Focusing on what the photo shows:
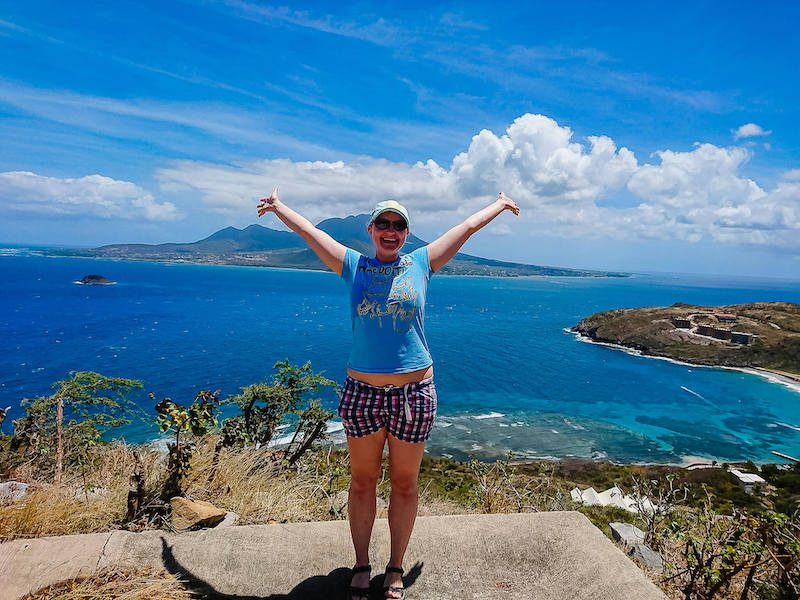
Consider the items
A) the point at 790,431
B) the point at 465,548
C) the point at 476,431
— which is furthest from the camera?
the point at 790,431

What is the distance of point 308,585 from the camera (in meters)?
2.55

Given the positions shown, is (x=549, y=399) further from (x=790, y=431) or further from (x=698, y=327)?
(x=698, y=327)

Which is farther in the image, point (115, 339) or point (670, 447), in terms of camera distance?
point (115, 339)

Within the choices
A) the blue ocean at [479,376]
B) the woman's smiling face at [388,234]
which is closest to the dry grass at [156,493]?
the woman's smiling face at [388,234]

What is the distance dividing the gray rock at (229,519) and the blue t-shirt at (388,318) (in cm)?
167

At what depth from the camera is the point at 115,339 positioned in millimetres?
51000

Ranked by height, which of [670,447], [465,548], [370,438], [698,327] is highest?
[370,438]

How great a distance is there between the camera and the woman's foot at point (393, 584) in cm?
247

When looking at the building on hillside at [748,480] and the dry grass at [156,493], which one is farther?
the building on hillside at [748,480]

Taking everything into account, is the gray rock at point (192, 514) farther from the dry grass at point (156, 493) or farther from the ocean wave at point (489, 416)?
the ocean wave at point (489, 416)

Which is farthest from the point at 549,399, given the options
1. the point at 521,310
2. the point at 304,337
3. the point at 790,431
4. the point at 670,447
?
the point at 521,310

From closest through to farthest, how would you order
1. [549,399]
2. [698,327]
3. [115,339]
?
[549,399] → [115,339] → [698,327]

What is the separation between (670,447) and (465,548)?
128ft

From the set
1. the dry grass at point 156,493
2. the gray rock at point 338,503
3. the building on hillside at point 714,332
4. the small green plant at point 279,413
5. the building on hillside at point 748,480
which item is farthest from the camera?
the building on hillside at point 714,332
